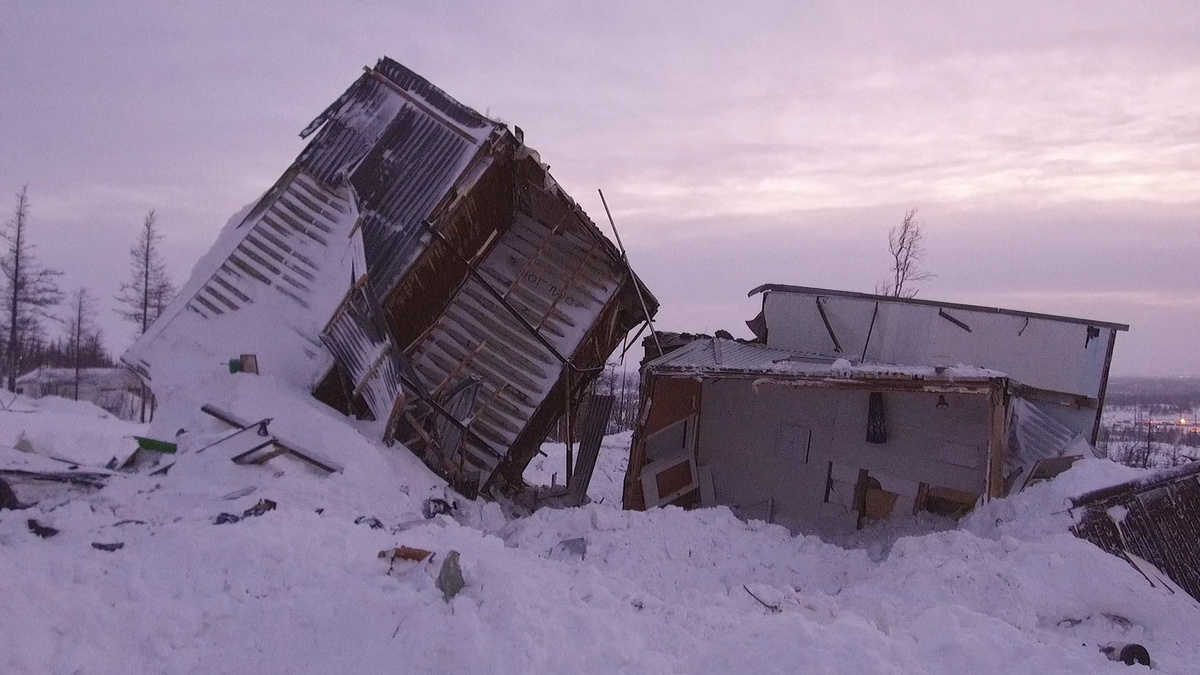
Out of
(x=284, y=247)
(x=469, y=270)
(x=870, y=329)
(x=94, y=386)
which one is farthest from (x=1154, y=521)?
(x=94, y=386)

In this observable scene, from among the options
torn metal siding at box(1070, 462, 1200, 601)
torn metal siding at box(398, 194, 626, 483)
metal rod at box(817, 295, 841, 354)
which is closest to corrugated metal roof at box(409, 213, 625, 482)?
torn metal siding at box(398, 194, 626, 483)

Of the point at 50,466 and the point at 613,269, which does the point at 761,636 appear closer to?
the point at 50,466

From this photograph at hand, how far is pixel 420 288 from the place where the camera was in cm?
1342

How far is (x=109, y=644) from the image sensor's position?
4.84 meters

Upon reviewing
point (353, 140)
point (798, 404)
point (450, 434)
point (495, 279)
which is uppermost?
point (353, 140)

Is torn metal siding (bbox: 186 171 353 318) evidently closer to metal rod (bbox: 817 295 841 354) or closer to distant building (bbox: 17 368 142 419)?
metal rod (bbox: 817 295 841 354)

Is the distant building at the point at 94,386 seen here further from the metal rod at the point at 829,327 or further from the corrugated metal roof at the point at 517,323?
the metal rod at the point at 829,327

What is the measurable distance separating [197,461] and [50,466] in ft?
4.65

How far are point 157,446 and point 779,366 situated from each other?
7.86 m

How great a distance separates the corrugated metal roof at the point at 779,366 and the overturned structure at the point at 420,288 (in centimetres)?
161

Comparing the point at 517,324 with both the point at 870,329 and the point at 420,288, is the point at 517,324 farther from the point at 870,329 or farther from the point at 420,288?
the point at 870,329

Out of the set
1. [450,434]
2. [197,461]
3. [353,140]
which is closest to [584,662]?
[197,461]

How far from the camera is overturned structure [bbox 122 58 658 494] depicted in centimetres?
1148

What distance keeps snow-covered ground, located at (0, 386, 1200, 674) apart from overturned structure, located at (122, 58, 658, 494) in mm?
1866
